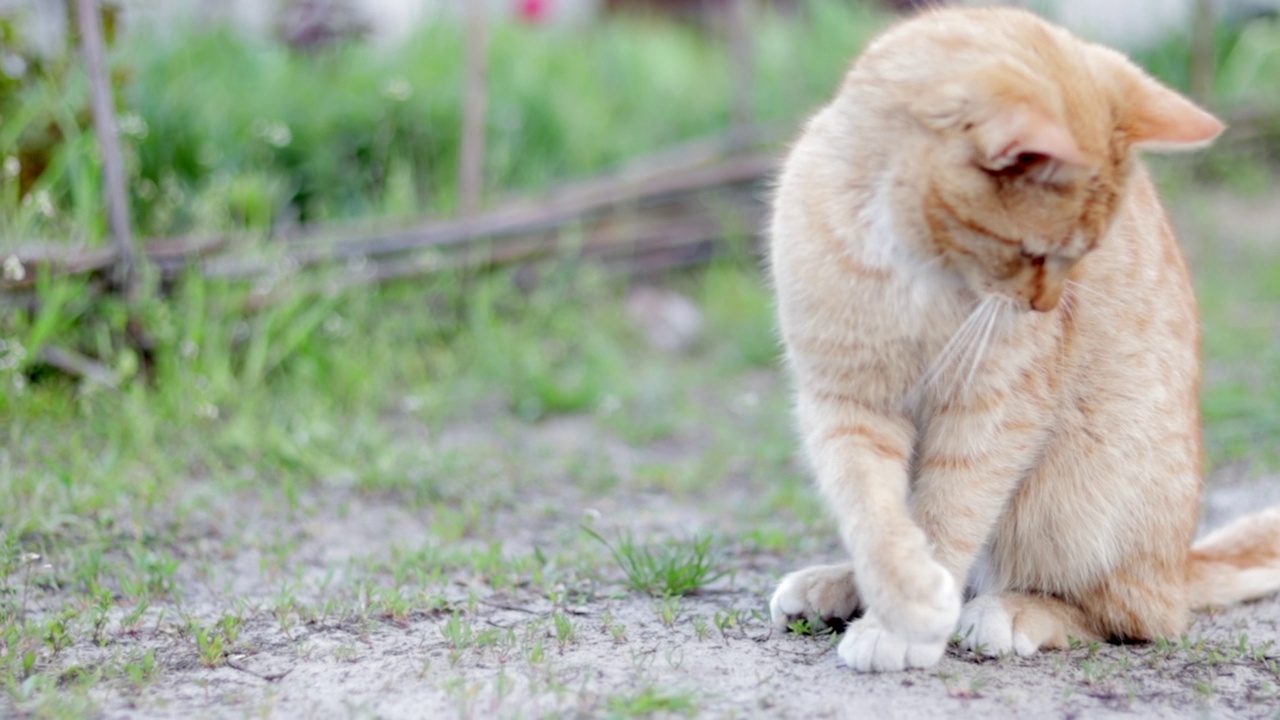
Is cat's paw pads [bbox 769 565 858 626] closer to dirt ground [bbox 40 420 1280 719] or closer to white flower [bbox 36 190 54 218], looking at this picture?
dirt ground [bbox 40 420 1280 719]

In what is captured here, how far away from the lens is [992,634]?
239 centimetres

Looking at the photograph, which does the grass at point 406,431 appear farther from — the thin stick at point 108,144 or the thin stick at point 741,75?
the thin stick at point 741,75

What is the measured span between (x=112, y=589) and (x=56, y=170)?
191 centimetres

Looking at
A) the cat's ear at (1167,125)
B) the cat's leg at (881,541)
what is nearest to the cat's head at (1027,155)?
the cat's ear at (1167,125)

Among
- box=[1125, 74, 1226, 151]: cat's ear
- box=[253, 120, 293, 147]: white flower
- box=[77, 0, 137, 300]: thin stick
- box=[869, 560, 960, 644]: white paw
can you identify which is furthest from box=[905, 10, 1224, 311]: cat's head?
box=[253, 120, 293, 147]: white flower

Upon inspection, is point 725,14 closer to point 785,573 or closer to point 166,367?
point 166,367

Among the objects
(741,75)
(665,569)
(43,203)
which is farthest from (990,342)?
(741,75)

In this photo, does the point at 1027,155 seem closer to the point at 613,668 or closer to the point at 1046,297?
the point at 1046,297

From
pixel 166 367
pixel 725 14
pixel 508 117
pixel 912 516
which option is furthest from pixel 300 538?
pixel 725 14

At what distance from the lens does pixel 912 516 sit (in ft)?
7.87

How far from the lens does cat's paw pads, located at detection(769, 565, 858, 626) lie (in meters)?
2.50

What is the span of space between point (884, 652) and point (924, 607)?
0.13m

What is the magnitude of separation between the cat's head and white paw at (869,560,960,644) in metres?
0.49

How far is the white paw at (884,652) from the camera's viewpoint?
2.22 metres
